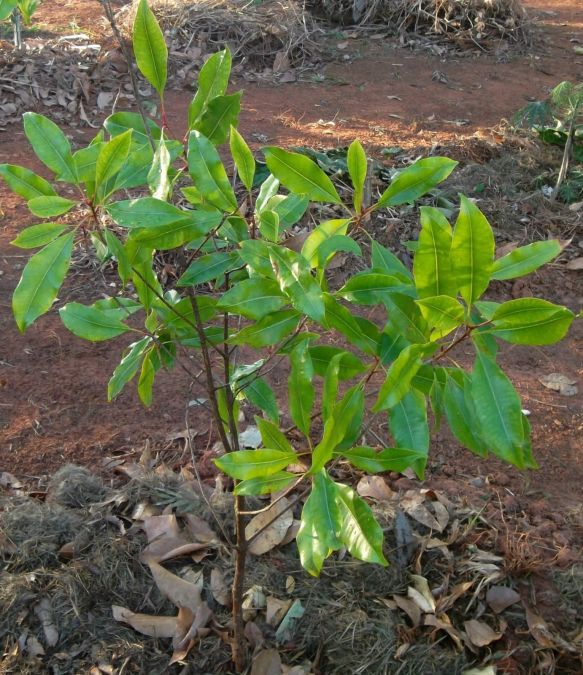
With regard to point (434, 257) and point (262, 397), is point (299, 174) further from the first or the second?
point (262, 397)

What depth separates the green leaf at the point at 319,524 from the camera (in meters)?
1.21

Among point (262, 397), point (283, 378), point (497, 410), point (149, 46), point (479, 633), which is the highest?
point (149, 46)

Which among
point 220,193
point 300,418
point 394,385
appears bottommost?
point 300,418

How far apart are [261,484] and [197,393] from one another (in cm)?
175

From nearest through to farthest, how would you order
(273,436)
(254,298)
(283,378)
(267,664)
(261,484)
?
(254,298)
(261,484)
(273,436)
(267,664)
(283,378)

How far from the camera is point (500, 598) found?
211 centimetres

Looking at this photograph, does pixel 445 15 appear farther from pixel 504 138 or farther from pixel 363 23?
Answer: pixel 504 138

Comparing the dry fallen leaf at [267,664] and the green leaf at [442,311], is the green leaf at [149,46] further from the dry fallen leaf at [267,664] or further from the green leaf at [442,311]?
the dry fallen leaf at [267,664]

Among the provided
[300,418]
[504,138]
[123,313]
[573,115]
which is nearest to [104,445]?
[123,313]

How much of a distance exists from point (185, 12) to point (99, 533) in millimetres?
6200

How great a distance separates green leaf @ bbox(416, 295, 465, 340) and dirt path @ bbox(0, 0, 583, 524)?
1.56 m

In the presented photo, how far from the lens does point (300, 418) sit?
1.38 meters

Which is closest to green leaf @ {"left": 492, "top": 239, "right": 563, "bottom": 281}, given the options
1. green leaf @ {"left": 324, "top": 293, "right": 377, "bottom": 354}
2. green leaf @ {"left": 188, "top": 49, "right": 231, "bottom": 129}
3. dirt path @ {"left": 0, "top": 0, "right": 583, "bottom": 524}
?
green leaf @ {"left": 324, "top": 293, "right": 377, "bottom": 354}

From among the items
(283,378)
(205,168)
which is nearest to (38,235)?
(205,168)
